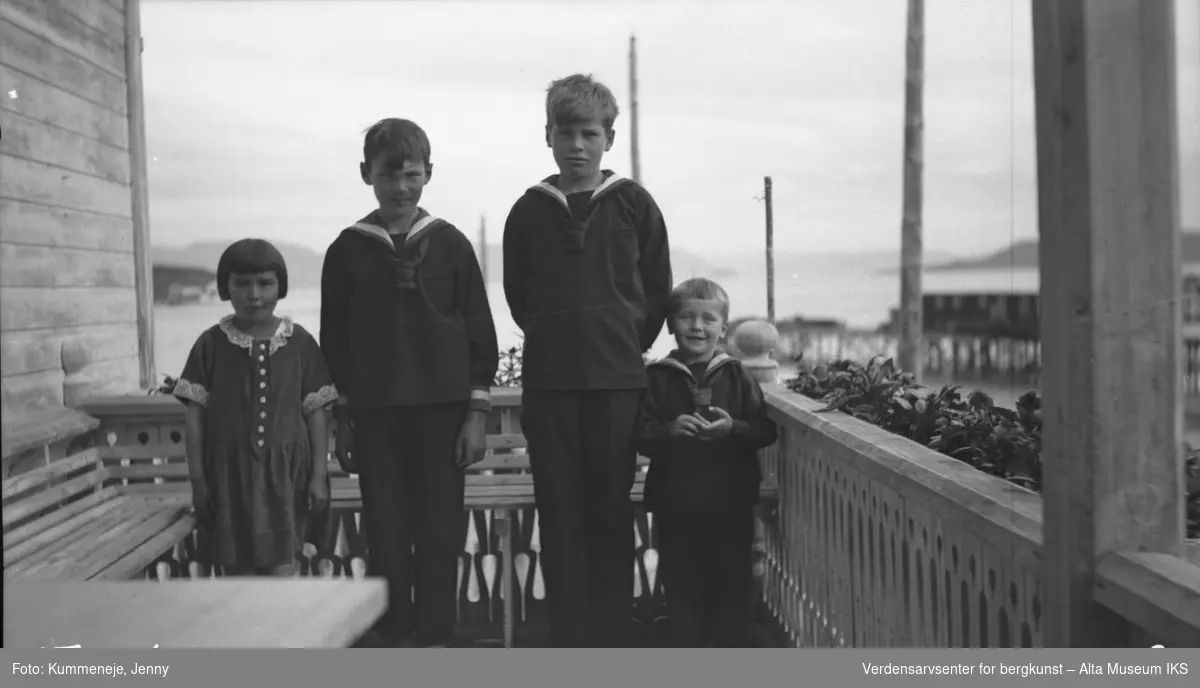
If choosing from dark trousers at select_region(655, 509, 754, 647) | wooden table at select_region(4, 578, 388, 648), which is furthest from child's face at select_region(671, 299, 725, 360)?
wooden table at select_region(4, 578, 388, 648)

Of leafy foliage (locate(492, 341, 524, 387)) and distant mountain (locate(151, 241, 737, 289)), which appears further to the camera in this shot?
leafy foliage (locate(492, 341, 524, 387))

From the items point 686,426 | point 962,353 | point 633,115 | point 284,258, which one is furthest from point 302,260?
point 962,353

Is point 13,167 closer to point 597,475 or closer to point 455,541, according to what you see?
point 455,541

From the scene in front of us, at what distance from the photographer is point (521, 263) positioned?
7.50 feet

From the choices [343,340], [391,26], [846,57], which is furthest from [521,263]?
[846,57]

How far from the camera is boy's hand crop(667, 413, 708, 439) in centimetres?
229

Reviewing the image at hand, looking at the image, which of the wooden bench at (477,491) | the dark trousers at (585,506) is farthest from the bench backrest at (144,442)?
the dark trousers at (585,506)

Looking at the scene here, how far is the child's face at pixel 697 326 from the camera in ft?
7.63

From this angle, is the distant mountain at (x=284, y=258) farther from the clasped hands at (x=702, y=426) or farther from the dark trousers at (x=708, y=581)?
the dark trousers at (x=708, y=581)

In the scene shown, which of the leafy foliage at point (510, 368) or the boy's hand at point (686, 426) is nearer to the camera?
the boy's hand at point (686, 426)

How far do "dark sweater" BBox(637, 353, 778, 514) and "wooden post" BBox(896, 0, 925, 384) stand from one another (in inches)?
15.2

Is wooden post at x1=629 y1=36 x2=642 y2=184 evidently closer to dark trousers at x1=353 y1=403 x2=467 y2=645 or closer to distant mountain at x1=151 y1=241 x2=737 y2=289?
distant mountain at x1=151 y1=241 x2=737 y2=289

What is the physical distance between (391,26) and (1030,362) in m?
1.56

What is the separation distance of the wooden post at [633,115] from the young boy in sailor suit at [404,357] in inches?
16.4
